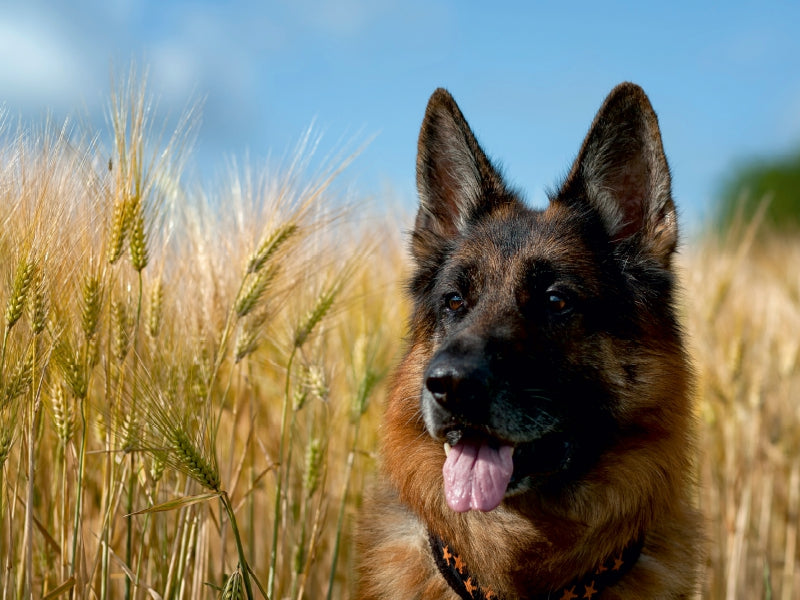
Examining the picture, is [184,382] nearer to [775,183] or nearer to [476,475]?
[476,475]

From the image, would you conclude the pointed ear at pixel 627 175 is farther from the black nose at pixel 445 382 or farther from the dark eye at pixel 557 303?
the black nose at pixel 445 382

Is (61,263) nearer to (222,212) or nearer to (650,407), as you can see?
(222,212)

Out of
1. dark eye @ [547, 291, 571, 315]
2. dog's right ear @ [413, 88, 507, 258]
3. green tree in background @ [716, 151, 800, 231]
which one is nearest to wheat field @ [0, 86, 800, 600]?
dog's right ear @ [413, 88, 507, 258]

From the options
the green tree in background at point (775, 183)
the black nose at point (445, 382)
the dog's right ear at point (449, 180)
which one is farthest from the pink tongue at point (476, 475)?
the green tree in background at point (775, 183)

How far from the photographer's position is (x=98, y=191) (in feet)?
10.1

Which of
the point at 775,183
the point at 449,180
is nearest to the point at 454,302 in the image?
the point at 449,180

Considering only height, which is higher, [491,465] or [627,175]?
[627,175]

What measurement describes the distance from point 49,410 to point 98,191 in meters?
0.84

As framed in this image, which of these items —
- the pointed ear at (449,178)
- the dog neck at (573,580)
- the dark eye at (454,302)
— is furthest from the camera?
the pointed ear at (449,178)

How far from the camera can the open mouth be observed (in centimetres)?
270

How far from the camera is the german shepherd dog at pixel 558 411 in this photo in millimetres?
2803

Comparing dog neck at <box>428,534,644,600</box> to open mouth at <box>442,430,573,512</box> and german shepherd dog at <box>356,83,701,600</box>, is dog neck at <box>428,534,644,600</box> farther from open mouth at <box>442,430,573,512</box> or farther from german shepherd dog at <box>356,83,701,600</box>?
open mouth at <box>442,430,573,512</box>

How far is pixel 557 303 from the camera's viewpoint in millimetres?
3039

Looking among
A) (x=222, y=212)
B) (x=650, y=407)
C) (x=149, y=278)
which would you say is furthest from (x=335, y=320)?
(x=650, y=407)
